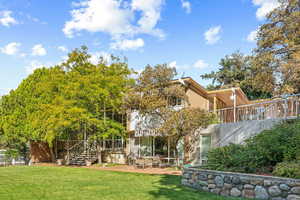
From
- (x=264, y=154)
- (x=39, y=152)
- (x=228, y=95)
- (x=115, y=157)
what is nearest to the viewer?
(x=264, y=154)

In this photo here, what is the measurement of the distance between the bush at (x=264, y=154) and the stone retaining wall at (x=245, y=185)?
0.44m

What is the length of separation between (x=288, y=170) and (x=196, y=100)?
1026 centimetres

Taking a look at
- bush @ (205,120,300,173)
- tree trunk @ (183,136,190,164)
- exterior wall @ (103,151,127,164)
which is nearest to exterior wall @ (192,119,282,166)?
tree trunk @ (183,136,190,164)

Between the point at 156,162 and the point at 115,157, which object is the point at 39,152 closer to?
the point at 115,157

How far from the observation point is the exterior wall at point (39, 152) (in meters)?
20.9

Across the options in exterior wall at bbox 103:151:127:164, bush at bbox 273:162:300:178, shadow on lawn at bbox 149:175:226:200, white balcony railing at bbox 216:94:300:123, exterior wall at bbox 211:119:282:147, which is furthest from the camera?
exterior wall at bbox 103:151:127:164

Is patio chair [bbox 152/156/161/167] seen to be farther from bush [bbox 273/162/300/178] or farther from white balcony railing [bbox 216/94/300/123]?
bush [bbox 273/162/300/178]

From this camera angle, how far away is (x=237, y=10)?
14.0 m

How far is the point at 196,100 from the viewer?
16094mm

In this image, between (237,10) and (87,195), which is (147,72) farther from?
(87,195)

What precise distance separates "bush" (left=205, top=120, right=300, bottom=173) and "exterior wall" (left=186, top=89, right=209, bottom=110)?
7.91 metres

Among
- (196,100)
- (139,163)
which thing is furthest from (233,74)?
(139,163)

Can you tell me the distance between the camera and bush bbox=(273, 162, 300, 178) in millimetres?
5811

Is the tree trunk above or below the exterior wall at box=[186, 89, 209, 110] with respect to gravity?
below
